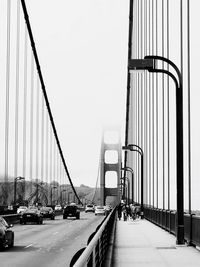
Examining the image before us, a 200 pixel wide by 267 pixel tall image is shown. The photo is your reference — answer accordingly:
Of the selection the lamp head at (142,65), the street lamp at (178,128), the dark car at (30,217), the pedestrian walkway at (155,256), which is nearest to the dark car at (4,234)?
the pedestrian walkway at (155,256)

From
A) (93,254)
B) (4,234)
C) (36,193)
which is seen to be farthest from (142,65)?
(36,193)

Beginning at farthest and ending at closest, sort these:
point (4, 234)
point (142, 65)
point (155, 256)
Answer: point (4, 234) < point (142, 65) < point (155, 256)

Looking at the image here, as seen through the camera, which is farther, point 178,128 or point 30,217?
point 30,217

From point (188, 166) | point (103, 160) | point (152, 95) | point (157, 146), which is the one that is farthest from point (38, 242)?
point (103, 160)

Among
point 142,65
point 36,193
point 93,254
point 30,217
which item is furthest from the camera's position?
point 36,193

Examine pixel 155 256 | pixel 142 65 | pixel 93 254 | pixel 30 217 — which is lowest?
pixel 155 256

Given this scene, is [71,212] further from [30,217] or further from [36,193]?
[36,193]

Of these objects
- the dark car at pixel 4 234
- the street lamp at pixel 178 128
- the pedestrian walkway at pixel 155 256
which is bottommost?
the pedestrian walkway at pixel 155 256

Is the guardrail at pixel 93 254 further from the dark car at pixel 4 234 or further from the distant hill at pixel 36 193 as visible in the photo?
the distant hill at pixel 36 193

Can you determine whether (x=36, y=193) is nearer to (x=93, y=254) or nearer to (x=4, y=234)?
(x=4, y=234)

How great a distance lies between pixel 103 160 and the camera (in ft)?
449

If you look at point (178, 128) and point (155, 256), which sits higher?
point (178, 128)

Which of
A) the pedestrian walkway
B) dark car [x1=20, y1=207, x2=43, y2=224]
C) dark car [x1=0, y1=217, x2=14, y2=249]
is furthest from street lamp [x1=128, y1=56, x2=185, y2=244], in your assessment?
dark car [x1=20, y1=207, x2=43, y2=224]

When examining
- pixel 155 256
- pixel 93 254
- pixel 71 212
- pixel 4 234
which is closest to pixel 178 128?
pixel 155 256
